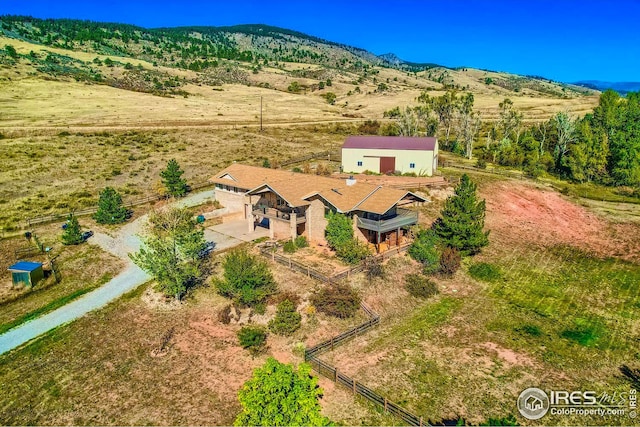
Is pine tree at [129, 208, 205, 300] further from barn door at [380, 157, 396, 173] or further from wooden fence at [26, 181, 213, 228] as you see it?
barn door at [380, 157, 396, 173]

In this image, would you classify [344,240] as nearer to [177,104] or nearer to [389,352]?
[389,352]

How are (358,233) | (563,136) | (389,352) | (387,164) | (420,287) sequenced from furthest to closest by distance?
1. (563,136)
2. (387,164)
3. (358,233)
4. (420,287)
5. (389,352)

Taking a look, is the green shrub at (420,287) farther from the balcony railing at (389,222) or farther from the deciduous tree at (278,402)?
the deciduous tree at (278,402)

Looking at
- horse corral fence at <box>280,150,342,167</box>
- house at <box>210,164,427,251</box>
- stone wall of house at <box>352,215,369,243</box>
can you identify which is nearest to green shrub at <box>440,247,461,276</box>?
house at <box>210,164,427,251</box>

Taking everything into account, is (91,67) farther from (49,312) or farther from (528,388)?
(528,388)

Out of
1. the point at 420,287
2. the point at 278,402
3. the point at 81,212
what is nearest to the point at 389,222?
the point at 420,287

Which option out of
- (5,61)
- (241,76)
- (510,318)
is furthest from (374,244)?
(241,76)
